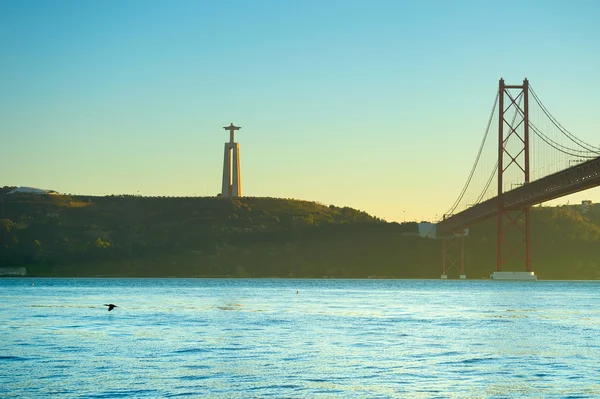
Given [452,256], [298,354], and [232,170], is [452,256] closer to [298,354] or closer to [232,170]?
[232,170]

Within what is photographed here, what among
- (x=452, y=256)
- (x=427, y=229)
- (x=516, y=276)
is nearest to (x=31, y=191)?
(x=427, y=229)

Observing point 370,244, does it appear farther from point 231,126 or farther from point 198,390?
point 198,390

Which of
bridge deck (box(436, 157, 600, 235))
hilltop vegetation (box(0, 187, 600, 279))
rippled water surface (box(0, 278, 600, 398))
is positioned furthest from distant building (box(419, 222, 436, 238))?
rippled water surface (box(0, 278, 600, 398))

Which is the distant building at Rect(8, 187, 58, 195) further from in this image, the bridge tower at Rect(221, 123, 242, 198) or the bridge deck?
the bridge deck

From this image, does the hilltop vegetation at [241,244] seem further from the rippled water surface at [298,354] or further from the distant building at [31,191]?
the rippled water surface at [298,354]

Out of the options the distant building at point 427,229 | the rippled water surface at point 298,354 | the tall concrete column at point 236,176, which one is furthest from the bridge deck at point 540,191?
the tall concrete column at point 236,176

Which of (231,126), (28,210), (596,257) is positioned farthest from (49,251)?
(596,257)
